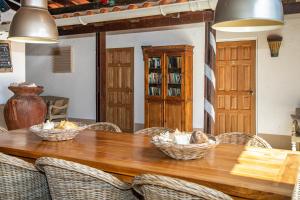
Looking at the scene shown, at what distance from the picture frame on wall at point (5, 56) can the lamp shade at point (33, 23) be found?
328 cm

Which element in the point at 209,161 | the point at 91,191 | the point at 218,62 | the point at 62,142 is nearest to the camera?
the point at 91,191

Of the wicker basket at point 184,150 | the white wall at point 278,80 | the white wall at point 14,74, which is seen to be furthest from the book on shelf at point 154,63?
the wicker basket at point 184,150

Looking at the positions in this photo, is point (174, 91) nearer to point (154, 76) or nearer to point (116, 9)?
point (154, 76)

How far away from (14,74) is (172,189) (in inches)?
214

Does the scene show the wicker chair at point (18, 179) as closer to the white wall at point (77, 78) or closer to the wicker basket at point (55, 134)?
the wicker basket at point (55, 134)

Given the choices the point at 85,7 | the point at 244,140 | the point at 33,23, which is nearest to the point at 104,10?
the point at 85,7

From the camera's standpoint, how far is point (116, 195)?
1.60 metres

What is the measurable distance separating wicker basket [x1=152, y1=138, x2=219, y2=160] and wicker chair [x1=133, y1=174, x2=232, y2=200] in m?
0.44

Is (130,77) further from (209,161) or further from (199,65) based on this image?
(209,161)

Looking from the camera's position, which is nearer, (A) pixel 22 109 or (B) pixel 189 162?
(B) pixel 189 162

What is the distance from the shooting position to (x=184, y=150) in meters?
1.81

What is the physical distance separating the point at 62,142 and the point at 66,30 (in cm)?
431

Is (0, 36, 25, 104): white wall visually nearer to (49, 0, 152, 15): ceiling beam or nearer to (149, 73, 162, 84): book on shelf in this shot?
(49, 0, 152, 15): ceiling beam

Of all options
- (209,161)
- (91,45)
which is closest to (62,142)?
(209,161)
